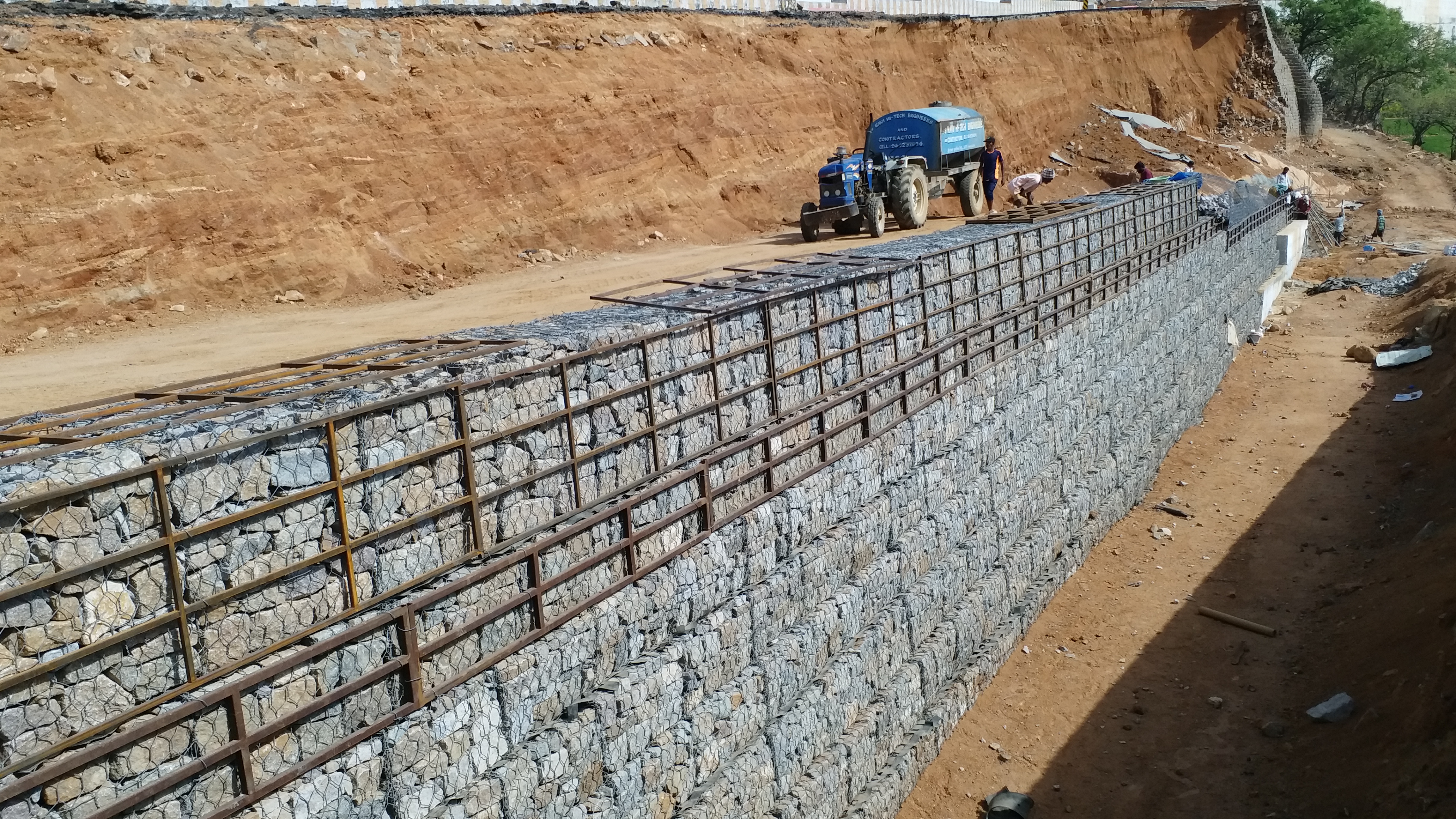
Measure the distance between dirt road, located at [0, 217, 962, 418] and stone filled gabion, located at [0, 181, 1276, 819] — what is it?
341cm

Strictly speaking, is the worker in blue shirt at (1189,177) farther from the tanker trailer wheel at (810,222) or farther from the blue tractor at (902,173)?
the tanker trailer wheel at (810,222)

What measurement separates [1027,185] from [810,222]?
24.0 feet

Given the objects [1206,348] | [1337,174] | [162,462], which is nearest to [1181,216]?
[1206,348]

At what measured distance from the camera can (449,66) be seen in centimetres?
1898

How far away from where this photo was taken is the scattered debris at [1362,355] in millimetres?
21109

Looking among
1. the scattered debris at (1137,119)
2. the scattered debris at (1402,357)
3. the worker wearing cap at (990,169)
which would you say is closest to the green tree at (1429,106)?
the scattered debris at (1137,119)

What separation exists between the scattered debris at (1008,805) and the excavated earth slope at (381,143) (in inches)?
459

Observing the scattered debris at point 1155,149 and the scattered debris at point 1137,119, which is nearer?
the scattered debris at point 1155,149

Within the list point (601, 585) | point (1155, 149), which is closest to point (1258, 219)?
point (1155, 149)

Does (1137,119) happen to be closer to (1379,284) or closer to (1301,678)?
(1379,284)

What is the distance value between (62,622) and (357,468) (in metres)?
1.48

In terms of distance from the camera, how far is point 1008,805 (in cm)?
892

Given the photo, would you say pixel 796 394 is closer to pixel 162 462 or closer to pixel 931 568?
pixel 931 568

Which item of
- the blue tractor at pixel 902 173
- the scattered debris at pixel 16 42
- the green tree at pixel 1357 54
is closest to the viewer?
the scattered debris at pixel 16 42
